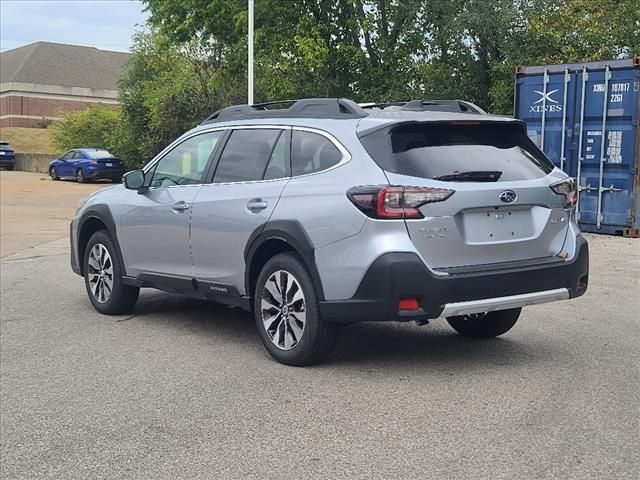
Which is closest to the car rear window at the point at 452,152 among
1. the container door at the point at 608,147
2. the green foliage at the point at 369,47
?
the container door at the point at 608,147

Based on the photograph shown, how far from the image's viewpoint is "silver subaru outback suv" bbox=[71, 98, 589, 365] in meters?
5.27

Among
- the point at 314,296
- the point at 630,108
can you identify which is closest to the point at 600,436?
the point at 314,296

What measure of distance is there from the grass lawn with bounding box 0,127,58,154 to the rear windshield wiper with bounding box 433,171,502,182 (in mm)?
60933

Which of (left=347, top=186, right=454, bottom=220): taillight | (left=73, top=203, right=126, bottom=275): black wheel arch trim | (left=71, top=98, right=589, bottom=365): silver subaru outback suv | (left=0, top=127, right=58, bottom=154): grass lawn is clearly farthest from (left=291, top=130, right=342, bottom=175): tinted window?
(left=0, top=127, right=58, bottom=154): grass lawn

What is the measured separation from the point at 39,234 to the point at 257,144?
10.3 meters

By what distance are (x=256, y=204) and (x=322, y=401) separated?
166 centimetres

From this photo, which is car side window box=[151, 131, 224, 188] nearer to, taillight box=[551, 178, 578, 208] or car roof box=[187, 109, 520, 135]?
car roof box=[187, 109, 520, 135]

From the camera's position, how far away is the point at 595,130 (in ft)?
45.5

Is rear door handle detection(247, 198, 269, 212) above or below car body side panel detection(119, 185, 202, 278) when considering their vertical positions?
above

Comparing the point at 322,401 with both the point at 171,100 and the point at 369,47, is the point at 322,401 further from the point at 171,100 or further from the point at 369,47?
the point at 171,100

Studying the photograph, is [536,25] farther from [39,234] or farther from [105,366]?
[105,366]

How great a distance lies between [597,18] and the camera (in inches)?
803

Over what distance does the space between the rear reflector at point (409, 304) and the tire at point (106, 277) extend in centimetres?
337

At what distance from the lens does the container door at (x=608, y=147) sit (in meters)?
13.4
